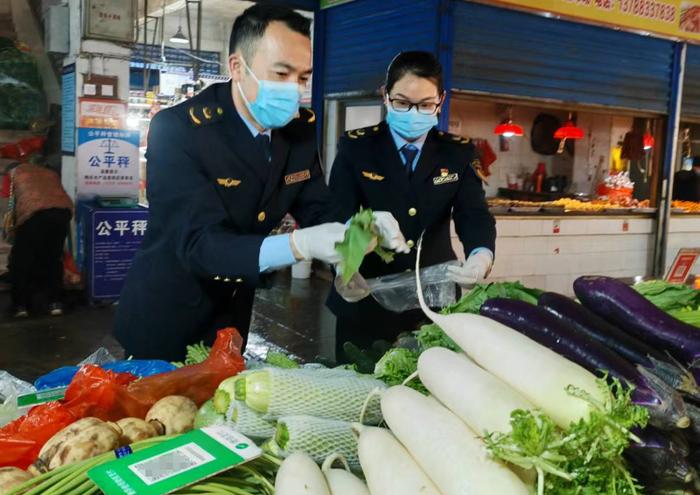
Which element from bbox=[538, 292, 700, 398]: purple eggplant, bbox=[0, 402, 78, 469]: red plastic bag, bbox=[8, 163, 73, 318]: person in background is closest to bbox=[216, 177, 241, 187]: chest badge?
bbox=[0, 402, 78, 469]: red plastic bag

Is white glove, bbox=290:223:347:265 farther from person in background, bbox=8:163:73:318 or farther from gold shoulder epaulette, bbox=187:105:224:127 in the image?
person in background, bbox=8:163:73:318

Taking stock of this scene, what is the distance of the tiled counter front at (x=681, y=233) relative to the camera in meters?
8.75

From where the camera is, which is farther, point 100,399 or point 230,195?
point 230,195

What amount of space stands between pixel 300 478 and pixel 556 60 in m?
Answer: 6.79

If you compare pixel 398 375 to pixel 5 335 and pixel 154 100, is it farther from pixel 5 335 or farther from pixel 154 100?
pixel 154 100

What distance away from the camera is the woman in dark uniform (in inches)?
115

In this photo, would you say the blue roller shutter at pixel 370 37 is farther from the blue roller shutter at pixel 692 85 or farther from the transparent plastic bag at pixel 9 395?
the transparent plastic bag at pixel 9 395

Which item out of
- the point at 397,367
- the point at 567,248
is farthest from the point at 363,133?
the point at 567,248

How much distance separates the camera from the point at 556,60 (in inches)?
279

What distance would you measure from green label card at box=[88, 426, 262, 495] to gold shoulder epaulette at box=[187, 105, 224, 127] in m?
1.13

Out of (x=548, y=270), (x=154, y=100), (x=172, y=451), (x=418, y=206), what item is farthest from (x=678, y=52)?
(x=172, y=451)

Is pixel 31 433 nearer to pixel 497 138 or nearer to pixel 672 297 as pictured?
pixel 672 297

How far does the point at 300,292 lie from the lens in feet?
25.5

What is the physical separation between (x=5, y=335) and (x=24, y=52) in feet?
11.6
